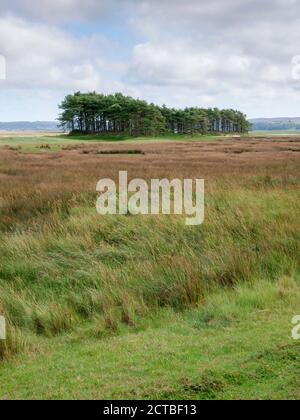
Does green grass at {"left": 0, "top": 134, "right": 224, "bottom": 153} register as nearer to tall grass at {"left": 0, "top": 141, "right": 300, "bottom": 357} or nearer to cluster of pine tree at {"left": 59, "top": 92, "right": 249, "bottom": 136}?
cluster of pine tree at {"left": 59, "top": 92, "right": 249, "bottom": 136}

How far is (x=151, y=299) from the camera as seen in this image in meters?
8.28

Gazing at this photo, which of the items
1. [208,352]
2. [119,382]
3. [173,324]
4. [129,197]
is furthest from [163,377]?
[129,197]

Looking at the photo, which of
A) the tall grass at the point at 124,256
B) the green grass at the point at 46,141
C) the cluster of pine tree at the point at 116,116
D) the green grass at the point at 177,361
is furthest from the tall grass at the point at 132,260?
the cluster of pine tree at the point at 116,116

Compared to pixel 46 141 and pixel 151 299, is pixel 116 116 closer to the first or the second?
pixel 46 141

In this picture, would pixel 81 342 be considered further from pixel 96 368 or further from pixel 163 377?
pixel 163 377

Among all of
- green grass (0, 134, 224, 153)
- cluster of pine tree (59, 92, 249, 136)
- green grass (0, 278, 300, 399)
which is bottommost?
green grass (0, 278, 300, 399)

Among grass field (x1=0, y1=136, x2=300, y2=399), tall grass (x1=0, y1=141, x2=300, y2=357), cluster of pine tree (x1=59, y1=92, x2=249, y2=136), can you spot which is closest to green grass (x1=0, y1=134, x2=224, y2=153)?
cluster of pine tree (x1=59, y1=92, x2=249, y2=136)

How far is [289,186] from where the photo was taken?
16359 millimetres

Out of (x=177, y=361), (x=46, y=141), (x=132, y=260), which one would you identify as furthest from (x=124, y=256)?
(x=46, y=141)

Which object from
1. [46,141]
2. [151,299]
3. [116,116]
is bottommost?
[151,299]

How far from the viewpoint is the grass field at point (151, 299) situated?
505 centimetres

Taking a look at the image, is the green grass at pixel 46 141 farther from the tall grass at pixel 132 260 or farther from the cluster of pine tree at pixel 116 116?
the tall grass at pixel 132 260

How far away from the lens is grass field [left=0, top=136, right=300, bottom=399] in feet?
16.6

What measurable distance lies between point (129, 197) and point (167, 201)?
191 centimetres
